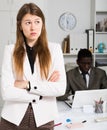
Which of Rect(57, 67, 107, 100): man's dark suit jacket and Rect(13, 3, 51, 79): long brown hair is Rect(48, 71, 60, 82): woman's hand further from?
Rect(57, 67, 107, 100): man's dark suit jacket

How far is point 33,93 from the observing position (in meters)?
1.43

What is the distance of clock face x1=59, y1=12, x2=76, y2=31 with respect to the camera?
14.6 feet

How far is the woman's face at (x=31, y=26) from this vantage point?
1398mm

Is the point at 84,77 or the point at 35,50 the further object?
the point at 84,77

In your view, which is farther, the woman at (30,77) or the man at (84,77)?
the man at (84,77)

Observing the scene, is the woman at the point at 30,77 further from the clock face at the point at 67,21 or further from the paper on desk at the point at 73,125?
the clock face at the point at 67,21

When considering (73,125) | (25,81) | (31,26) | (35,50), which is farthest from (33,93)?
(73,125)

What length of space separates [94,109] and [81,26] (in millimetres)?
2546

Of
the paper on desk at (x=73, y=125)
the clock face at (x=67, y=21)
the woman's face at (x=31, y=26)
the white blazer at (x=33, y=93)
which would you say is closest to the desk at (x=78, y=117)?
the paper on desk at (x=73, y=125)

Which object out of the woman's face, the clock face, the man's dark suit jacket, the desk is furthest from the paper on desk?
the clock face

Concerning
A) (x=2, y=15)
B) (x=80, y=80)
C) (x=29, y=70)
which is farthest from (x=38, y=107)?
(x=2, y=15)

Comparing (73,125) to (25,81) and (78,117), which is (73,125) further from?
(25,81)

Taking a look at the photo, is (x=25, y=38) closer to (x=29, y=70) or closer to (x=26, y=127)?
(x=29, y=70)

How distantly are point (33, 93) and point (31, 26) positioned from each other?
392 mm
